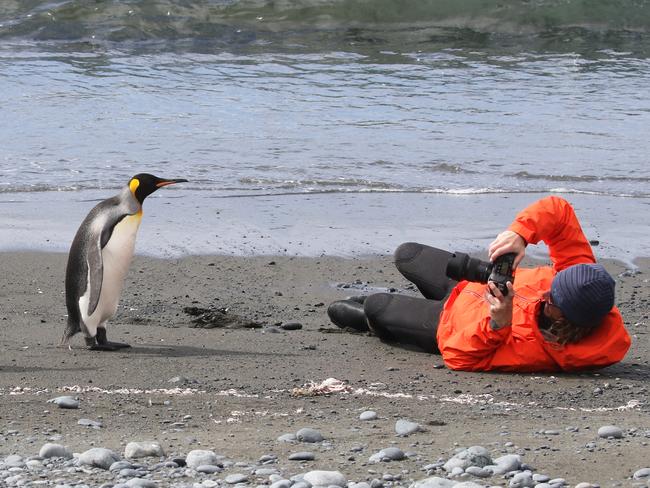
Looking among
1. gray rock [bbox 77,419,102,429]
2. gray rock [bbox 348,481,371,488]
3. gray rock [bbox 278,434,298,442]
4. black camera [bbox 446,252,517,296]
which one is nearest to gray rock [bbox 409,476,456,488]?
gray rock [bbox 348,481,371,488]

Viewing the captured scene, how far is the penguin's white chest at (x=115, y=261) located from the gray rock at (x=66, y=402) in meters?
1.03

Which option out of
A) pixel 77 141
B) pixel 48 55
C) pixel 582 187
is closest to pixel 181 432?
pixel 582 187

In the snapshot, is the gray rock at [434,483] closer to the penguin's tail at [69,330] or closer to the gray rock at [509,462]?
the gray rock at [509,462]

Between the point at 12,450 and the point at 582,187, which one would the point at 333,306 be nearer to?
the point at 12,450

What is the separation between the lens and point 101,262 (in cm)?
560

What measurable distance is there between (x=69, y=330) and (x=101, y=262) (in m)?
0.35

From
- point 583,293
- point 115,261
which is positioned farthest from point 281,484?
point 115,261

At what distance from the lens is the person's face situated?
5051 mm

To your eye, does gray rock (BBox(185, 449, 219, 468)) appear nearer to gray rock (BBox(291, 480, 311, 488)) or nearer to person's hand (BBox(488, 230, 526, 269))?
gray rock (BBox(291, 480, 311, 488))

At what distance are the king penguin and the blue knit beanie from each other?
188cm

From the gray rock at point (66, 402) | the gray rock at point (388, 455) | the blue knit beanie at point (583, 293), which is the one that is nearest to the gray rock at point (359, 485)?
the gray rock at point (388, 455)

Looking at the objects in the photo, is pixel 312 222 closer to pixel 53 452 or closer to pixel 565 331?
pixel 565 331

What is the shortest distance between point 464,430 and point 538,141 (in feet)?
25.8

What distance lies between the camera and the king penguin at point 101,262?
5.51m
